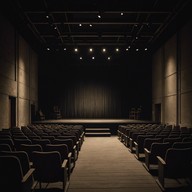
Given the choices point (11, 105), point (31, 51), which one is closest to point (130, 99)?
Answer: point (31, 51)

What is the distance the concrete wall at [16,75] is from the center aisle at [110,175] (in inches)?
199

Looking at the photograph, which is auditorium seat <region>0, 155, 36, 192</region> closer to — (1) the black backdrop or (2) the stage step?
(2) the stage step

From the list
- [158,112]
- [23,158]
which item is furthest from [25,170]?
[158,112]

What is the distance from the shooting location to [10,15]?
11.0 m

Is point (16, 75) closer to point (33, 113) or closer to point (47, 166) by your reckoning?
point (33, 113)

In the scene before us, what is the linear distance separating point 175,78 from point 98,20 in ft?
15.9

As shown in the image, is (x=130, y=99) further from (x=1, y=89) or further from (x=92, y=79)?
(x=1, y=89)

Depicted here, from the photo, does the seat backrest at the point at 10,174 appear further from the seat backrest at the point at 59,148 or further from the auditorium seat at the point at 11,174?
the seat backrest at the point at 59,148

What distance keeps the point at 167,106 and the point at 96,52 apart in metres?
6.41

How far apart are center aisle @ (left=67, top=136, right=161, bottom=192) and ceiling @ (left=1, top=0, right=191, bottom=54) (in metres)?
6.27

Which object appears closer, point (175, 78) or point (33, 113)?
point (175, 78)

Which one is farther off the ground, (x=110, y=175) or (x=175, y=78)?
(x=175, y=78)

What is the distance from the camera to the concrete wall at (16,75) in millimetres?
10461

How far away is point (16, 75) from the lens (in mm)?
12398
